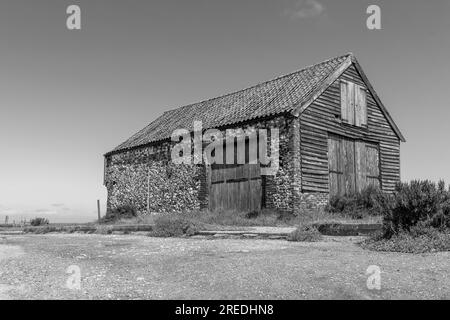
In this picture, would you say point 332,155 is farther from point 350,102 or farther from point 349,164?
point 350,102

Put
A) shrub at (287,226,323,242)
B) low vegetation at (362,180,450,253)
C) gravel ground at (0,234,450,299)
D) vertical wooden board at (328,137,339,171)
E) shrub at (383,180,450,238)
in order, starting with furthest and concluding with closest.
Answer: vertical wooden board at (328,137,339,171) → shrub at (287,226,323,242) → shrub at (383,180,450,238) → low vegetation at (362,180,450,253) → gravel ground at (0,234,450,299)

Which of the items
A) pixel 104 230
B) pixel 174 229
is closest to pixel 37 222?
pixel 104 230

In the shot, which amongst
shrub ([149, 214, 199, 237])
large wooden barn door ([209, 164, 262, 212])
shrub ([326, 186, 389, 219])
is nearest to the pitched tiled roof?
large wooden barn door ([209, 164, 262, 212])

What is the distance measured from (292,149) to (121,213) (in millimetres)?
11017

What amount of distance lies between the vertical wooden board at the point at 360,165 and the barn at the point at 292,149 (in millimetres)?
42

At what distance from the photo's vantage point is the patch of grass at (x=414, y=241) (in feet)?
25.3

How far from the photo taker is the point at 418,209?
878cm

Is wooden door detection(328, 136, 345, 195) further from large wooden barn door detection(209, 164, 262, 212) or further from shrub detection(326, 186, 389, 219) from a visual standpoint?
large wooden barn door detection(209, 164, 262, 212)

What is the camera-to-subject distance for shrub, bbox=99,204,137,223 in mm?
23344

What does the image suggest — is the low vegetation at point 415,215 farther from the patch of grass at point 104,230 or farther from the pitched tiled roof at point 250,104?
the patch of grass at point 104,230

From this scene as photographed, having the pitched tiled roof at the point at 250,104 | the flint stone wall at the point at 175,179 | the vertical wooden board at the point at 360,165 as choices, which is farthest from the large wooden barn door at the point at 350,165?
the pitched tiled roof at the point at 250,104

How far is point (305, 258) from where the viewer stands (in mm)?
6949

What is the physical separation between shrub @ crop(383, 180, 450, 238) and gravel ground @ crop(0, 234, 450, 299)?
1.05 m
